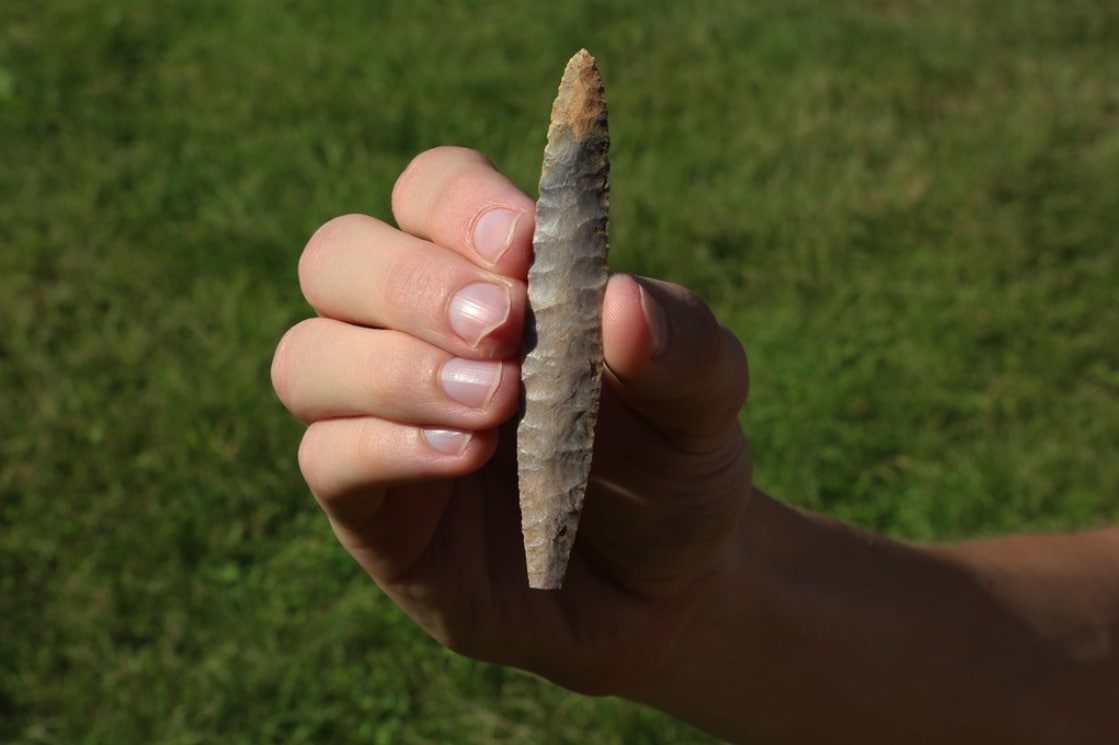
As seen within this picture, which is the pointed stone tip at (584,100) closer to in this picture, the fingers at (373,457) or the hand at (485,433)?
the hand at (485,433)

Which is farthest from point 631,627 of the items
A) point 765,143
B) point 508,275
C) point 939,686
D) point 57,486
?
point 765,143

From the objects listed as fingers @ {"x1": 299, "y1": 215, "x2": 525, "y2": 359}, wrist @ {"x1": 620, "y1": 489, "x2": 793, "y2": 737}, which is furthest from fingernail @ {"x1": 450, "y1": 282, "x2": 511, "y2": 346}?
wrist @ {"x1": 620, "y1": 489, "x2": 793, "y2": 737}

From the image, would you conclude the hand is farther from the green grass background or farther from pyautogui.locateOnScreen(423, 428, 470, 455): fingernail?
the green grass background

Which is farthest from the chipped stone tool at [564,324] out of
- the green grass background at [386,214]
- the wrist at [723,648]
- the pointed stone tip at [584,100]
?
the green grass background at [386,214]

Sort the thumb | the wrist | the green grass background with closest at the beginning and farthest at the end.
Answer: the thumb
the wrist
the green grass background

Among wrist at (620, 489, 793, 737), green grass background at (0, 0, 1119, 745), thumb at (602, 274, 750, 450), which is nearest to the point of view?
thumb at (602, 274, 750, 450)

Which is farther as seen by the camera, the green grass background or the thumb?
the green grass background

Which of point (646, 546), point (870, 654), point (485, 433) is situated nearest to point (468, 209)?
point (485, 433)

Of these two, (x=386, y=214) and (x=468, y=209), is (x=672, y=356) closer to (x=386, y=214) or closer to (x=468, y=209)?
(x=468, y=209)
